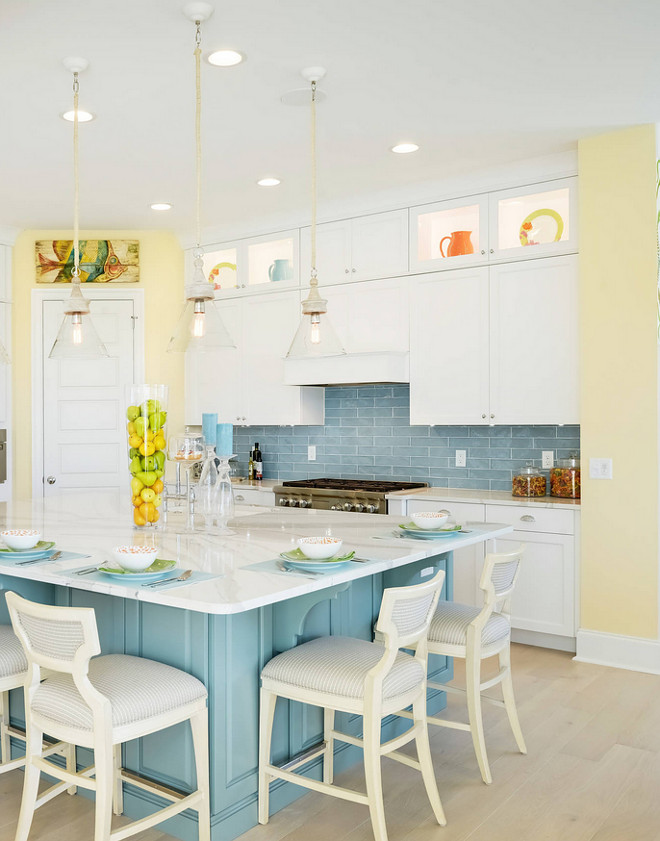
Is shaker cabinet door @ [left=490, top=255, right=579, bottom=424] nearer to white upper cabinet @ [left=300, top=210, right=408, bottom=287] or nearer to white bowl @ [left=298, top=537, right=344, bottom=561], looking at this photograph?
white upper cabinet @ [left=300, top=210, right=408, bottom=287]

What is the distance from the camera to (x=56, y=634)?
2.05 meters

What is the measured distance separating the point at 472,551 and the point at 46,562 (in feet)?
8.96

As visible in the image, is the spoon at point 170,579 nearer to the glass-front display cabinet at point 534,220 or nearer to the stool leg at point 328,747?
the stool leg at point 328,747

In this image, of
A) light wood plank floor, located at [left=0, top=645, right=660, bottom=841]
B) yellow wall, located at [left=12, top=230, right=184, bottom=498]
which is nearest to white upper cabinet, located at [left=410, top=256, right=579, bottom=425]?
light wood plank floor, located at [left=0, top=645, right=660, bottom=841]

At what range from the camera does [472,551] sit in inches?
180

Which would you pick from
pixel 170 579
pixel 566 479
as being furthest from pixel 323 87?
pixel 566 479

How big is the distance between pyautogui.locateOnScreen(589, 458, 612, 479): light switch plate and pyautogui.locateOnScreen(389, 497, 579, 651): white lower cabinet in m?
0.24

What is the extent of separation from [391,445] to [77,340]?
2827 mm

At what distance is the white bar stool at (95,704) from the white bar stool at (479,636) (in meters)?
0.97

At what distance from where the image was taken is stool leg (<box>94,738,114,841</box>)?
6.52 ft

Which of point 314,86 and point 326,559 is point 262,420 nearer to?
point 314,86

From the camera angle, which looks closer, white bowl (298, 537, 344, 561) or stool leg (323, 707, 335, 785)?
white bowl (298, 537, 344, 561)

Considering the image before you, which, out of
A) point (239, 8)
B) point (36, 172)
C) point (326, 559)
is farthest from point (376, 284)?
point (326, 559)

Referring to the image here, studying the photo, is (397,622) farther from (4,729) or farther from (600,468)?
(600,468)
